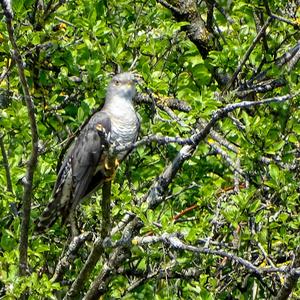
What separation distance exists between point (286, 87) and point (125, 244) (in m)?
1.87

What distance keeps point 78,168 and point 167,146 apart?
2.73 feet

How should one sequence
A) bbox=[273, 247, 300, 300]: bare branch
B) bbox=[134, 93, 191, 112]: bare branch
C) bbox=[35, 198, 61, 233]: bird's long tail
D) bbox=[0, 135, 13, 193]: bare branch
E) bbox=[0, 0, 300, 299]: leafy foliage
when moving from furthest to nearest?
1. bbox=[134, 93, 191, 112]: bare branch
2. bbox=[35, 198, 61, 233]: bird's long tail
3. bbox=[0, 0, 300, 299]: leafy foliage
4. bbox=[0, 135, 13, 193]: bare branch
5. bbox=[273, 247, 300, 300]: bare branch

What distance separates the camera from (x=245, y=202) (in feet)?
17.9

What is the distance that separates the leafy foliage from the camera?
5547 millimetres

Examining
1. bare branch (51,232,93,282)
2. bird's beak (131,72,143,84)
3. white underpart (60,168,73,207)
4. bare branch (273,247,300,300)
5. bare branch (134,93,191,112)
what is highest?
bird's beak (131,72,143,84)

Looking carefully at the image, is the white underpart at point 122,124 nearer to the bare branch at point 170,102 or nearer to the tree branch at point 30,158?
the bare branch at point 170,102

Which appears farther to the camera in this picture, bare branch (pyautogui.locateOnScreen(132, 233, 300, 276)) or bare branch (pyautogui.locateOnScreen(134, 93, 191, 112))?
bare branch (pyautogui.locateOnScreen(134, 93, 191, 112))

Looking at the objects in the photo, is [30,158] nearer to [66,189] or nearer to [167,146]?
[66,189]

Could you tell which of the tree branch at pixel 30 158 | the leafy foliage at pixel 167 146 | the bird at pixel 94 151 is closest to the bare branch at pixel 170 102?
the leafy foliage at pixel 167 146

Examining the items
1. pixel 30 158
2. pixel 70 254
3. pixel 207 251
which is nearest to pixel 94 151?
pixel 70 254

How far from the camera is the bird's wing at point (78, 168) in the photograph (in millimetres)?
5719

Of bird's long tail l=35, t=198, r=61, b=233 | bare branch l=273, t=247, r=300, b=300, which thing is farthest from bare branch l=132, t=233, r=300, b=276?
bird's long tail l=35, t=198, r=61, b=233

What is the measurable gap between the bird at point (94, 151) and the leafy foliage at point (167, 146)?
11cm

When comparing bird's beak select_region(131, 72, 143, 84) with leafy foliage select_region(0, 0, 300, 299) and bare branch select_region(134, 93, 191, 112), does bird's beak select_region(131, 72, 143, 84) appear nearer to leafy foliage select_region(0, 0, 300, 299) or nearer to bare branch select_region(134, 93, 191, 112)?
leafy foliage select_region(0, 0, 300, 299)
